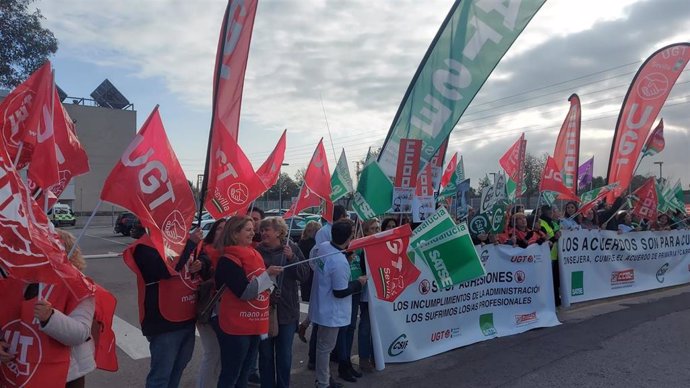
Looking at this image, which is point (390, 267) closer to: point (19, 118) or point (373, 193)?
point (373, 193)

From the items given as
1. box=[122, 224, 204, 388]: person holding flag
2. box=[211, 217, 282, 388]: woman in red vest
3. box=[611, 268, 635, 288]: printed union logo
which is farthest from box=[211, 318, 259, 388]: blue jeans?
box=[611, 268, 635, 288]: printed union logo

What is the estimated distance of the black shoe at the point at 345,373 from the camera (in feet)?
18.6

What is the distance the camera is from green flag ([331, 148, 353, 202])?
26.9 feet

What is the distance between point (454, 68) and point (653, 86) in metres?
8.55

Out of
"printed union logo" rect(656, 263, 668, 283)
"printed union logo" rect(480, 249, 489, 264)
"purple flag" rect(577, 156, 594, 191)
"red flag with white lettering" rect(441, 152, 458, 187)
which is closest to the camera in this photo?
"printed union logo" rect(480, 249, 489, 264)

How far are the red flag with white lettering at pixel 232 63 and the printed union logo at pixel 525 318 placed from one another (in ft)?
16.8

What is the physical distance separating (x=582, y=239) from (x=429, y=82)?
4.75 metres

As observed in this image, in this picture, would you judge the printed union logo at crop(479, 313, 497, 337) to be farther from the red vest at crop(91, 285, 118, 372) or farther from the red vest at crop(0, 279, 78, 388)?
the red vest at crop(0, 279, 78, 388)

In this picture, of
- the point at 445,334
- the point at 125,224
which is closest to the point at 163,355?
the point at 445,334

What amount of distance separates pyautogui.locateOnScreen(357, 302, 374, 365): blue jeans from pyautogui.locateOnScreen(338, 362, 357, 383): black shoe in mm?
384

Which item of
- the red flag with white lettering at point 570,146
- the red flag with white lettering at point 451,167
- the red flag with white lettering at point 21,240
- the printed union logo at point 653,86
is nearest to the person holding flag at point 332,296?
the red flag with white lettering at point 21,240

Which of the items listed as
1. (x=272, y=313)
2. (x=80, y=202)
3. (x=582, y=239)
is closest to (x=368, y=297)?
(x=272, y=313)

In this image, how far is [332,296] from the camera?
5184 millimetres

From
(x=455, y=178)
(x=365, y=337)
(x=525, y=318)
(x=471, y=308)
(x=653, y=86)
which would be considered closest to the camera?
(x=365, y=337)
